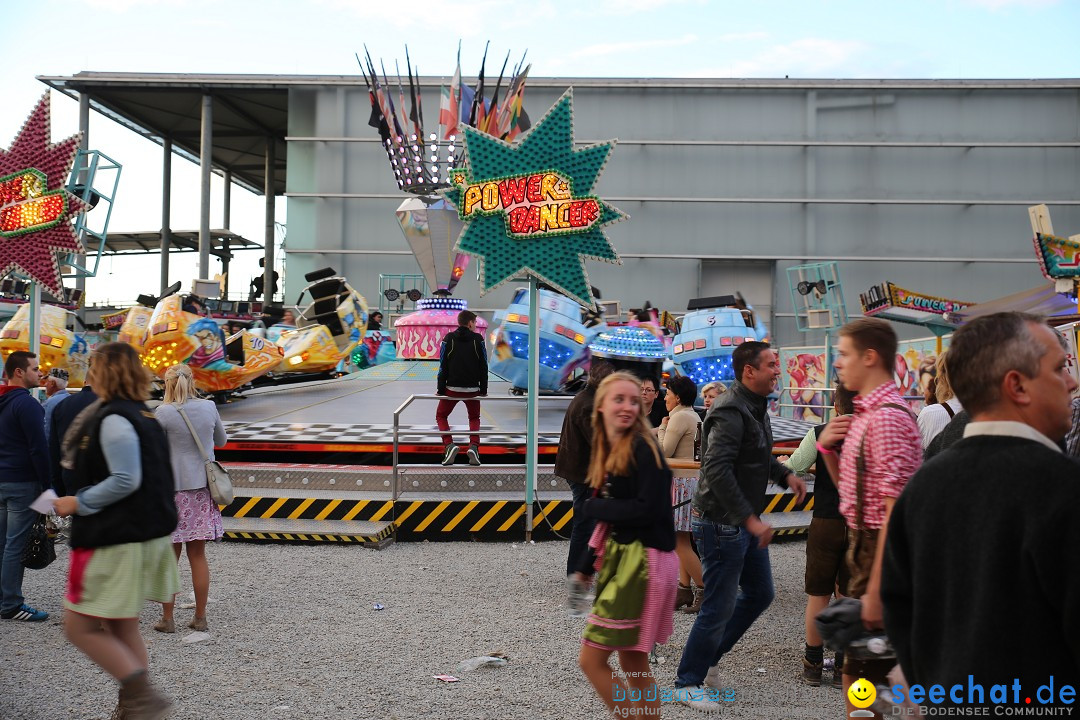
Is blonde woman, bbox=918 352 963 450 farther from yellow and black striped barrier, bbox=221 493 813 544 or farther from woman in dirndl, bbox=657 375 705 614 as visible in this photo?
yellow and black striped barrier, bbox=221 493 813 544

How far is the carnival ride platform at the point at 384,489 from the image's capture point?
8.47m

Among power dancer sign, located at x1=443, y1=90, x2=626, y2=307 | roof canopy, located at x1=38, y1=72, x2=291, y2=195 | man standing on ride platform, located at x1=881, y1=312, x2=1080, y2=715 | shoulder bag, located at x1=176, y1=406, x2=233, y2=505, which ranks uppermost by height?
roof canopy, located at x1=38, y1=72, x2=291, y2=195

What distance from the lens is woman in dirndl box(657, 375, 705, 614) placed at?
6.24 m

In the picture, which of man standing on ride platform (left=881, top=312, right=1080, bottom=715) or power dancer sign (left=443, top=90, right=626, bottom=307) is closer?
man standing on ride platform (left=881, top=312, right=1080, bottom=715)

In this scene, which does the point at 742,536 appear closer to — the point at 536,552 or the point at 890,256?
the point at 536,552

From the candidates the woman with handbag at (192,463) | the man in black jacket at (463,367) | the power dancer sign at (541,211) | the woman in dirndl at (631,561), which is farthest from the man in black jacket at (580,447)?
the man in black jacket at (463,367)

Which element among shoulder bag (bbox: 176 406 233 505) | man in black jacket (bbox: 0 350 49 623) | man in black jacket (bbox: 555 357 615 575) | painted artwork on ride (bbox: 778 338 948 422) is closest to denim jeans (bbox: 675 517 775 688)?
man in black jacket (bbox: 555 357 615 575)

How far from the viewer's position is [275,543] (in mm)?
8242

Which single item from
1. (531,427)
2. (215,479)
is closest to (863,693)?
(215,479)

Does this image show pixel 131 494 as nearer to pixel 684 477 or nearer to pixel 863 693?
pixel 863 693

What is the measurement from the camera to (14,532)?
576 cm

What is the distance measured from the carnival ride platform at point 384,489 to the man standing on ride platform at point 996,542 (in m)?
6.40

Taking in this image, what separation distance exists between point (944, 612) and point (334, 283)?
1942cm

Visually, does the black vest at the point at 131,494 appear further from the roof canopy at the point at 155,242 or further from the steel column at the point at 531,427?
the roof canopy at the point at 155,242
